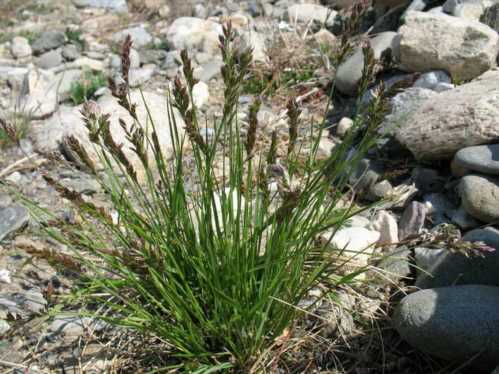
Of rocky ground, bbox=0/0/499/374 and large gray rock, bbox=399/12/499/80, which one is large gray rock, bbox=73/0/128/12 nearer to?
rocky ground, bbox=0/0/499/374

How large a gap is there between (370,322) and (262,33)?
394cm

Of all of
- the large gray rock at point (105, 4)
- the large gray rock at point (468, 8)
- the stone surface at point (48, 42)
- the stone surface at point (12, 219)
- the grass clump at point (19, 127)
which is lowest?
the large gray rock at point (105, 4)

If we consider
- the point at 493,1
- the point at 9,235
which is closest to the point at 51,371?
the point at 9,235

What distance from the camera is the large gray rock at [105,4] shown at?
7258 mm

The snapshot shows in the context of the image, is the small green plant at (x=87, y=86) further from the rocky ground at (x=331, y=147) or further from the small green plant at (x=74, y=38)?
the small green plant at (x=74, y=38)

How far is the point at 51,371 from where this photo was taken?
2.33 meters

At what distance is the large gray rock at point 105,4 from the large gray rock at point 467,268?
19.4 feet

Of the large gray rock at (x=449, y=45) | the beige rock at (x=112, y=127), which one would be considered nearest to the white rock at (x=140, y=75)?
the beige rock at (x=112, y=127)

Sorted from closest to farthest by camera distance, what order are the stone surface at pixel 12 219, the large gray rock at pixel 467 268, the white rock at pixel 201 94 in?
the large gray rock at pixel 467 268 < the stone surface at pixel 12 219 < the white rock at pixel 201 94

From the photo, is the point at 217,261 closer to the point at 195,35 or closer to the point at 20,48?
the point at 195,35

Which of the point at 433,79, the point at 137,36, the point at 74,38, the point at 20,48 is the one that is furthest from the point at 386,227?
the point at 20,48

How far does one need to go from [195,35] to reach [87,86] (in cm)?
141

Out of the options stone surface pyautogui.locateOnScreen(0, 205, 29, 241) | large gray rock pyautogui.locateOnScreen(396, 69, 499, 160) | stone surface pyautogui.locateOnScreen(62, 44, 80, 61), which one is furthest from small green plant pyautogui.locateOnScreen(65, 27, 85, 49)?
large gray rock pyautogui.locateOnScreen(396, 69, 499, 160)

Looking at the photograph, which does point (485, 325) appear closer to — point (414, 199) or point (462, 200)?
point (462, 200)
